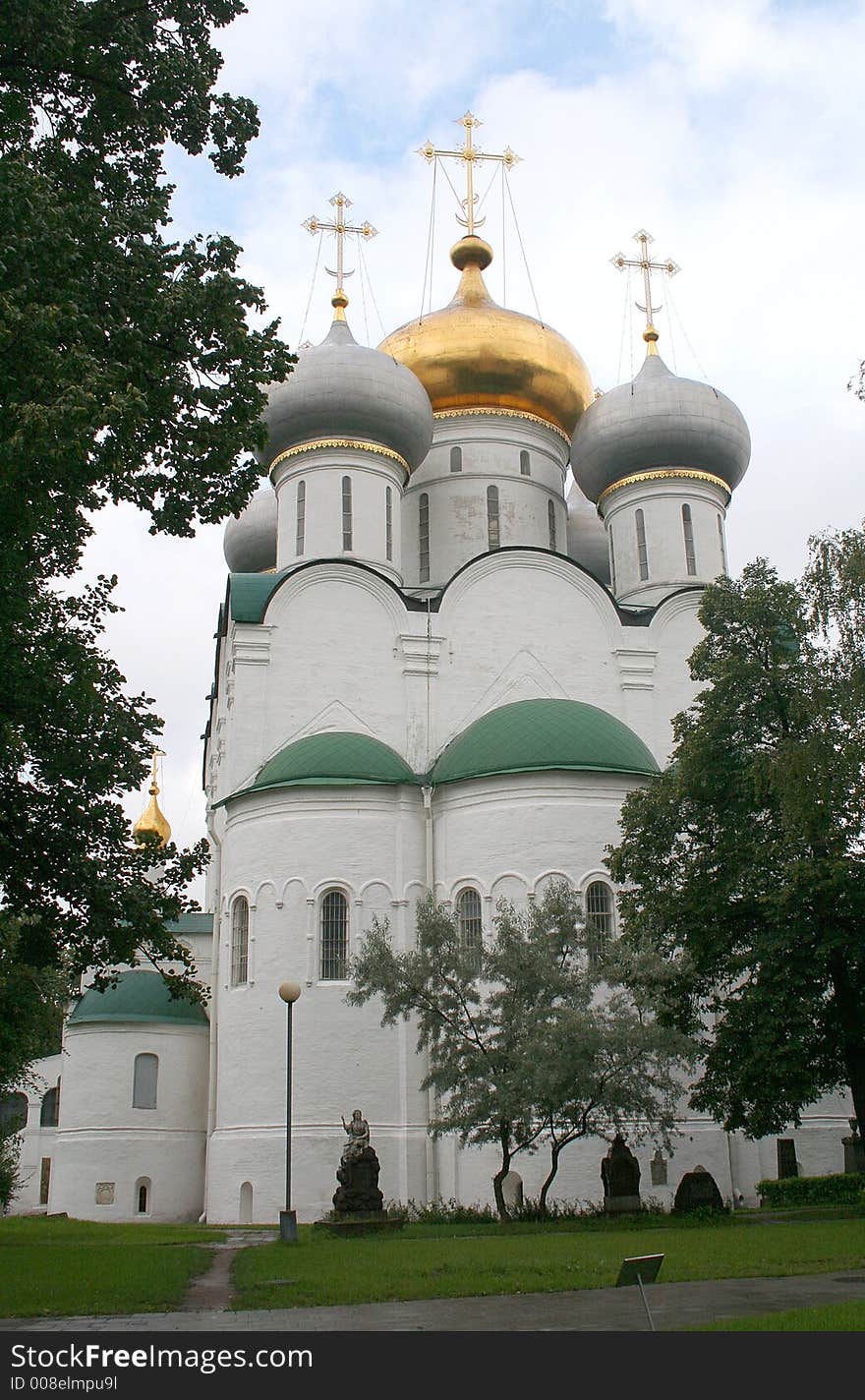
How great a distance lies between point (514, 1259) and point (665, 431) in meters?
18.6

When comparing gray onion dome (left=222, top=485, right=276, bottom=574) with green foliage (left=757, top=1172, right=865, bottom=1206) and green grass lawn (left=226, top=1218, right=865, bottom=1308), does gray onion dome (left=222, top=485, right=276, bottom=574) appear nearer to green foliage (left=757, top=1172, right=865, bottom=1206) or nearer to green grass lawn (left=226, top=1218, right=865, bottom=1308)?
green foliage (left=757, top=1172, right=865, bottom=1206)

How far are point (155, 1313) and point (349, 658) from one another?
1594 centimetres

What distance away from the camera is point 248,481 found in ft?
35.2

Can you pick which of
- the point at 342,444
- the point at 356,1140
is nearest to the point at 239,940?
the point at 356,1140

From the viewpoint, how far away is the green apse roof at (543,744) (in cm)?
2048

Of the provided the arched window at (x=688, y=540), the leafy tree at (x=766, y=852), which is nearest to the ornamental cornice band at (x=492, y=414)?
the arched window at (x=688, y=540)

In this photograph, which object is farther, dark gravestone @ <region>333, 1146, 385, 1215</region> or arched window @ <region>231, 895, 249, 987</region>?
arched window @ <region>231, 895, 249, 987</region>

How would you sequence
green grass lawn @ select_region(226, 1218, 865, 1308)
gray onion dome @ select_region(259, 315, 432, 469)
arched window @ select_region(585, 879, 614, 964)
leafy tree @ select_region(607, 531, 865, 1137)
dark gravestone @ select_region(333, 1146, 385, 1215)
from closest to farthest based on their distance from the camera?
green grass lawn @ select_region(226, 1218, 865, 1308)
leafy tree @ select_region(607, 531, 865, 1137)
dark gravestone @ select_region(333, 1146, 385, 1215)
arched window @ select_region(585, 879, 614, 964)
gray onion dome @ select_region(259, 315, 432, 469)

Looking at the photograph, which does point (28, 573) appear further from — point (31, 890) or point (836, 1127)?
point (836, 1127)

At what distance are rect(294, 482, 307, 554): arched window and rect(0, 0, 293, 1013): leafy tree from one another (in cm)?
1271

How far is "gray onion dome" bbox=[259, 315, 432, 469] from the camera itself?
24.8 metres

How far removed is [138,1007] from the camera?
24.4m

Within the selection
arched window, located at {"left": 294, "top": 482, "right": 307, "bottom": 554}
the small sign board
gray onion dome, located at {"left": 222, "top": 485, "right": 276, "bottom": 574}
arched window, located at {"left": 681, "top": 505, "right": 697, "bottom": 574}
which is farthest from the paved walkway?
gray onion dome, located at {"left": 222, "top": 485, "right": 276, "bottom": 574}

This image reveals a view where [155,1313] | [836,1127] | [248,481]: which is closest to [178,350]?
[248,481]
